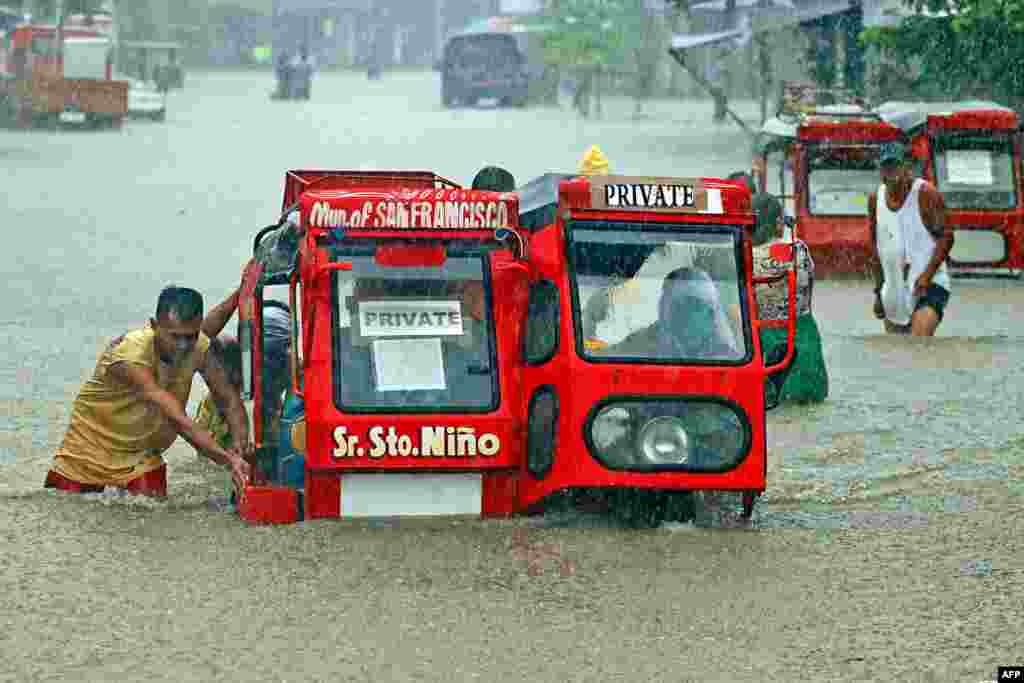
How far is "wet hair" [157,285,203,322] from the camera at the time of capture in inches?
320

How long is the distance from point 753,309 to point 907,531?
1.16 metres

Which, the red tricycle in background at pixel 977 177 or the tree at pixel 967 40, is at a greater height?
the tree at pixel 967 40

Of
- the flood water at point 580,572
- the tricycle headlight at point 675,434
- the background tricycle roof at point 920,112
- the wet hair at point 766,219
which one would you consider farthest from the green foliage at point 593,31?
the tricycle headlight at point 675,434

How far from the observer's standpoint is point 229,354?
30.3 feet

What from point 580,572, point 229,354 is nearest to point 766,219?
point 229,354

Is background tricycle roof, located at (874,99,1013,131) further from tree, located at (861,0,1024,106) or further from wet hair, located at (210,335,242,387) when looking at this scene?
wet hair, located at (210,335,242,387)

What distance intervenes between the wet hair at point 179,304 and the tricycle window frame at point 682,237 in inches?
58.5

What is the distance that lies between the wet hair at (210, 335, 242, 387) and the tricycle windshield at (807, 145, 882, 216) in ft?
32.8

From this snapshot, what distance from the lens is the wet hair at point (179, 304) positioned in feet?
26.7

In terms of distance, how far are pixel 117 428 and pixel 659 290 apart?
2.27 m

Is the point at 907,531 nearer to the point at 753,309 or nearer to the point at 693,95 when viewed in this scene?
the point at 753,309

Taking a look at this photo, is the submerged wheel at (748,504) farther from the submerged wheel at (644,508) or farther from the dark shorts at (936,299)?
the dark shorts at (936,299)

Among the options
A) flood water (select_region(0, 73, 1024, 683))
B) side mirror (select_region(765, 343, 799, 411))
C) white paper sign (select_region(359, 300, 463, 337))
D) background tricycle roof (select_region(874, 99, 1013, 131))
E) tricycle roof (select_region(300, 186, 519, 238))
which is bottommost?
flood water (select_region(0, 73, 1024, 683))

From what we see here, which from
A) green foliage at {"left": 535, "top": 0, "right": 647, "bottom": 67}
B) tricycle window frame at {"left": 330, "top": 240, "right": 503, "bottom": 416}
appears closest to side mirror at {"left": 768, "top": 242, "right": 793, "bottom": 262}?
tricycle window frame at {"left": 330, "top": 240, "right": 503, "bottom": 416}
